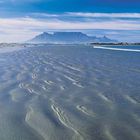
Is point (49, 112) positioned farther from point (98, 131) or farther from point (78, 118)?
point (98, 131)

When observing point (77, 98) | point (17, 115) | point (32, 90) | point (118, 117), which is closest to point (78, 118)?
point (118, 117)

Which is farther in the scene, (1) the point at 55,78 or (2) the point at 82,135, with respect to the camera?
(1) the point at 55,78

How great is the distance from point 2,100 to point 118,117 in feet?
11.9

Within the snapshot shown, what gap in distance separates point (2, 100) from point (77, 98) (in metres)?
2.07

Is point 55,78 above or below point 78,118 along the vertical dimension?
below

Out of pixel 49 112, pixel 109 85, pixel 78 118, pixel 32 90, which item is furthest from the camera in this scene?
pixel 109 85

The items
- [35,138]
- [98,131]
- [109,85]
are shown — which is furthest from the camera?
[109,85]

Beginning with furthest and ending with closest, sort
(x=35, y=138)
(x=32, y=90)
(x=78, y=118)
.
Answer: (x=32, y=90) < (x=78, y=118) < (x=35, y=138)

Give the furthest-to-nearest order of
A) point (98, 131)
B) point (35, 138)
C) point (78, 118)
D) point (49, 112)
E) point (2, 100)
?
1. point (2, 100)
2. point (49, 112)
3. point (78, 118)
4. point (98, 131)
5. point (35, 138)

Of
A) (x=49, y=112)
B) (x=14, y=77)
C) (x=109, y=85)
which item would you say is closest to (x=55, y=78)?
(x=14, y=77)

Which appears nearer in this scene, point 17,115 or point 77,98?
point 17,115

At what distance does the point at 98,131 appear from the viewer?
23.0ft

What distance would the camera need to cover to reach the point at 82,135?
6.75 metres

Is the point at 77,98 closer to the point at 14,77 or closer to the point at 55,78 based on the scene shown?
the point at 55,78
